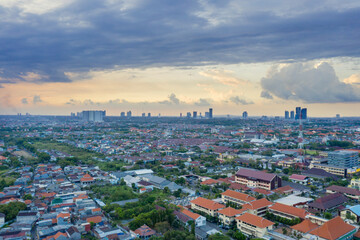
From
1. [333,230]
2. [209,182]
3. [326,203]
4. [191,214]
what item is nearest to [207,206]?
[191,214]

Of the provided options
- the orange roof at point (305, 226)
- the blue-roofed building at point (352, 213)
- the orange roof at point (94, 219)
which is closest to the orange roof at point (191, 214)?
the orange roof at point (94, 219)

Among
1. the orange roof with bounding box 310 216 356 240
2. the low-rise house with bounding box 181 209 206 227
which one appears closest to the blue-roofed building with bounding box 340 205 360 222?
the orange roof with bounding box 310 216 356 240

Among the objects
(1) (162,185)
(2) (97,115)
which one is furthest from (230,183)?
(2) (97,115)

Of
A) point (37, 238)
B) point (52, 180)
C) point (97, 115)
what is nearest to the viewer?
point (37, 238)

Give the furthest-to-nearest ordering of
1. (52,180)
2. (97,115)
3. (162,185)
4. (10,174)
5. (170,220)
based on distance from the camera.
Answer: (97,115)
(10,174)
(52,180)
(162,185)
(170,220)

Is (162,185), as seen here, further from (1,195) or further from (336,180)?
(336,180)

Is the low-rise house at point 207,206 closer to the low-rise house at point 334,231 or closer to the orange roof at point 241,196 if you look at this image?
the orange roof at point 241,196
